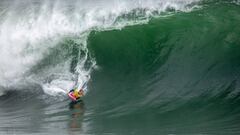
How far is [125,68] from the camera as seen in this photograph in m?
14.4

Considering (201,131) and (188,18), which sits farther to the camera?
(188,18)

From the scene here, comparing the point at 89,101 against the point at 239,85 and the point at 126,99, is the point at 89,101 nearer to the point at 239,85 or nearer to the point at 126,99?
the point at 126,99

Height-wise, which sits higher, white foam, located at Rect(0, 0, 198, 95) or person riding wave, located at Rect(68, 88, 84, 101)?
white foam, located at Rect(0, 0, 198, 95)

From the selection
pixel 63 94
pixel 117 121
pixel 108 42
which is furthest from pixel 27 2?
pixel 117 121

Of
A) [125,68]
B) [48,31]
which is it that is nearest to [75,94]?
[125,68]

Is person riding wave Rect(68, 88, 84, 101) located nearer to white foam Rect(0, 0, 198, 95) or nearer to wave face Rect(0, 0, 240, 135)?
wave face Rect(0, 0, 240, 135)

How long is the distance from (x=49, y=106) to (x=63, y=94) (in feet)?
1.89

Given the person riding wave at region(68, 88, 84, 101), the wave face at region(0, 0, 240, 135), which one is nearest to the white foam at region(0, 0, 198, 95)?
the wave face at region(0, 0, 240, 135)

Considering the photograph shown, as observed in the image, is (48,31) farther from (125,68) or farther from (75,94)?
(75,94)

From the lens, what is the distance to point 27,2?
2441cm

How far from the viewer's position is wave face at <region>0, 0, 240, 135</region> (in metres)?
11.2

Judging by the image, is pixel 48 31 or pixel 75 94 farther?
pixel 48 31

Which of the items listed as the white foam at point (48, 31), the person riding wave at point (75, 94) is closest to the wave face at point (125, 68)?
the white foam at point (48, 31)

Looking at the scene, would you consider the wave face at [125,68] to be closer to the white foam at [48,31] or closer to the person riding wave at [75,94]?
the white foam at [48,31]
